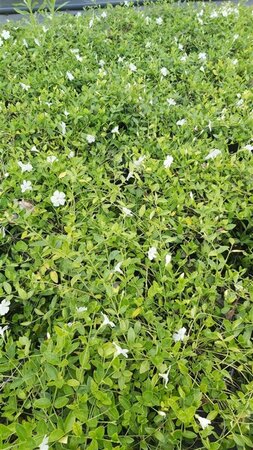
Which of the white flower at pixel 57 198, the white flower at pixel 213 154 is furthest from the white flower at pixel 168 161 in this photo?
the white flower at pixel 57 198

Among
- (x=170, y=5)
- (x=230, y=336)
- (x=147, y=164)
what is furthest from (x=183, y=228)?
(x=170, y=5)

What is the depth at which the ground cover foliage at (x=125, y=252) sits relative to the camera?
1.11 meters

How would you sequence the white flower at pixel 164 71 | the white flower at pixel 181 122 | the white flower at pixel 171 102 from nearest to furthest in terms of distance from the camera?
the white flower at pixel 181 122
the white flower at pixel 171 102
the white flower at pixel 164 71

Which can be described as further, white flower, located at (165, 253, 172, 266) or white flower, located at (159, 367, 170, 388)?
white flower, located at (165, 253, 172, 266)

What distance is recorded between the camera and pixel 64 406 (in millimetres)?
1107

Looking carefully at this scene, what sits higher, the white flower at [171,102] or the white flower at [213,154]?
the white flower at [171,102]

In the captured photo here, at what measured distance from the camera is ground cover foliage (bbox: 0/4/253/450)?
43.8 inches

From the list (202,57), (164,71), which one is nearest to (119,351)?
(164,71)

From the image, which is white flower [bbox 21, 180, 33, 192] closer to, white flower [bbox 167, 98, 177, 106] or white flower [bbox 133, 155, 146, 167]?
white flower [bbox 133, 155, 146, 167]

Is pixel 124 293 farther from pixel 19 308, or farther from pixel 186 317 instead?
pixel 19 308

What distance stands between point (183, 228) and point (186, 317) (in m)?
0.35

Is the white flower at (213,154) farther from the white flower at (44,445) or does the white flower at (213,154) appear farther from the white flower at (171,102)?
the white flower at (44,445)

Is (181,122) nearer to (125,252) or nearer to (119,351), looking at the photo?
(125,252)

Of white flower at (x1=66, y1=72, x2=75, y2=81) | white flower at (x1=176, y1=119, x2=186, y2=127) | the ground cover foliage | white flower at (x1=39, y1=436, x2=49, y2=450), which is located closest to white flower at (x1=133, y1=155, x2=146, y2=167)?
the ground cover foliage
